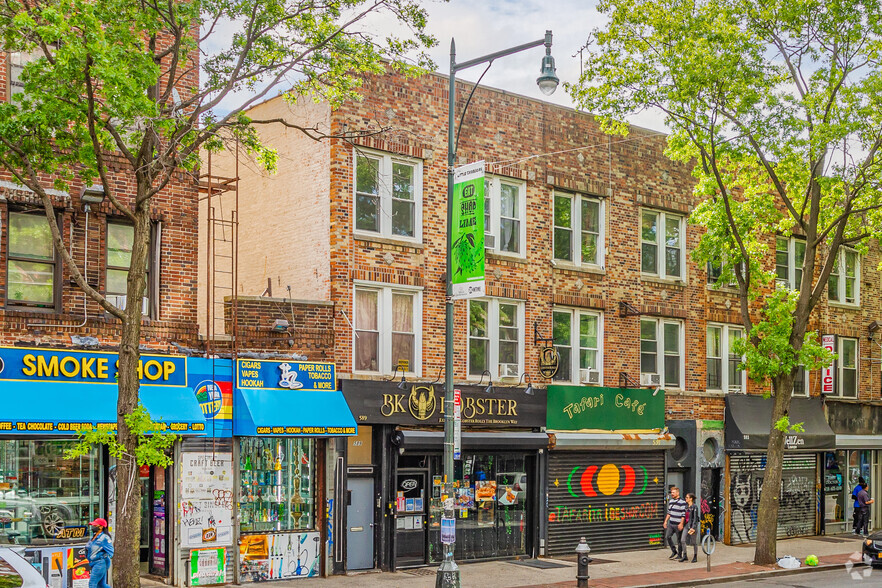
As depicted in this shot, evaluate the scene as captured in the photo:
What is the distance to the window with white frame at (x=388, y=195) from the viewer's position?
70.0 ft

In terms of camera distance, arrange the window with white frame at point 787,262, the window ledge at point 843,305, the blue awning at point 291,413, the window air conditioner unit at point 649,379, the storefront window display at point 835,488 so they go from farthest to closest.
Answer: the window ledge at point 843,305 < the storefront window display at point 835,488 < the window with white frame at point 787,262 < the window air conditioner unit at point 649,379 < the blue awning at point 291,413

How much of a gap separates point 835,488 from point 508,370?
13.3m

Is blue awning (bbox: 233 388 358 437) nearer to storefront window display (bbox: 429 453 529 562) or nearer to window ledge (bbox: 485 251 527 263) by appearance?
storefront window display (bbox: 429 453 529 562)

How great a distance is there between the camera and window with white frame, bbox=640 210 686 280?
26.5 meters

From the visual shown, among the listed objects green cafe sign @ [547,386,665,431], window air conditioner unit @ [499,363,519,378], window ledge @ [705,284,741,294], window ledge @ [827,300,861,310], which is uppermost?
window ledge @ [705,284,741,294]

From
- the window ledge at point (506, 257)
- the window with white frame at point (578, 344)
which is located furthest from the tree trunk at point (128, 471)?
the window with white frame at point (578, 344)

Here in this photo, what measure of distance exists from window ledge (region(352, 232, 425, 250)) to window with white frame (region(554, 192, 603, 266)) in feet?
14.1

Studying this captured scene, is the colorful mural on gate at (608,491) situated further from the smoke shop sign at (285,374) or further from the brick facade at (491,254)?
the smoke shop sign at (285,374)

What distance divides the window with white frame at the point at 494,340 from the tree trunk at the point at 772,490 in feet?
19.2

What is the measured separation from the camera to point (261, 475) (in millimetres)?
19484

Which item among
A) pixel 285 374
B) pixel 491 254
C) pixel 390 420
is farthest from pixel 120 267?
pixel 491 254

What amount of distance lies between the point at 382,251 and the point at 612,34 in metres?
6.96

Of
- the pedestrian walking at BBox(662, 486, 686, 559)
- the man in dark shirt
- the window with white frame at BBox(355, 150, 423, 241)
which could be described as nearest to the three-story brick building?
the window with white frame at BBox(355, 150, 423, 241)

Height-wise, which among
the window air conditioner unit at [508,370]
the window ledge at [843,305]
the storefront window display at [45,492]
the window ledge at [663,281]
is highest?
the window ledge at [663,281]
